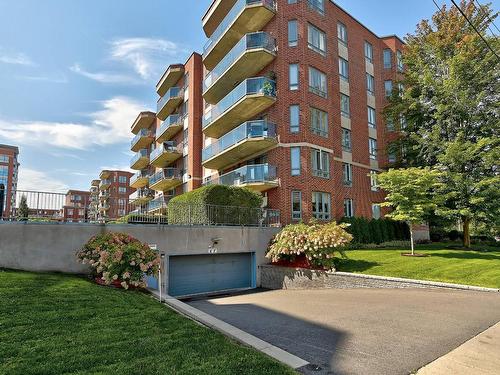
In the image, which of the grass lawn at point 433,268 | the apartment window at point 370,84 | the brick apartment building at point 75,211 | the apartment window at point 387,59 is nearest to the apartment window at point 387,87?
the apartment window at point 387,59

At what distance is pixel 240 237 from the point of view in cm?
1888

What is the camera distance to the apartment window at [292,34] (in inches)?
928

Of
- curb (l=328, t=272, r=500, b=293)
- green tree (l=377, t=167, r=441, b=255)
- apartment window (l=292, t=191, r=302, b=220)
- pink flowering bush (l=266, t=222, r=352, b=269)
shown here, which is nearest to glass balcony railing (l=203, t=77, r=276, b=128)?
apartment window (l=292, t=191, r=302, b=220)

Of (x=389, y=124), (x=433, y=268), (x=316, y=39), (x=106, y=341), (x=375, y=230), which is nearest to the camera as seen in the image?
(x=106, y=341)

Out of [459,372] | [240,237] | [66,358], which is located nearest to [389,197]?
[240,237]

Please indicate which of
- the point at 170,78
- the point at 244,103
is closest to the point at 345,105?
the point at 244,103

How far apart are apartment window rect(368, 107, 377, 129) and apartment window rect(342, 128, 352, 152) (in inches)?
142

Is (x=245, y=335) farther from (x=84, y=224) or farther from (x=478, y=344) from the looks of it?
(x=84, y=224)

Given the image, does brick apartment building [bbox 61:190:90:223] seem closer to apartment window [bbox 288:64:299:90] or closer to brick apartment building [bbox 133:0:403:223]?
brick apartment building [bbox 133:0:403:223]

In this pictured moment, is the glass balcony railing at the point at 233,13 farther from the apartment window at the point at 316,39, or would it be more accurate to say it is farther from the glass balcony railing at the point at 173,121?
the glass balcony railing at the point at 173,121

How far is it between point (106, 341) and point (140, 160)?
1681 inches

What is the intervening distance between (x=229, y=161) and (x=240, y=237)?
9491 mm

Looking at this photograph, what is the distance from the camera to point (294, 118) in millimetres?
22969

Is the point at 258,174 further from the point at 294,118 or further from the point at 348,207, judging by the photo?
the point at 348,207
